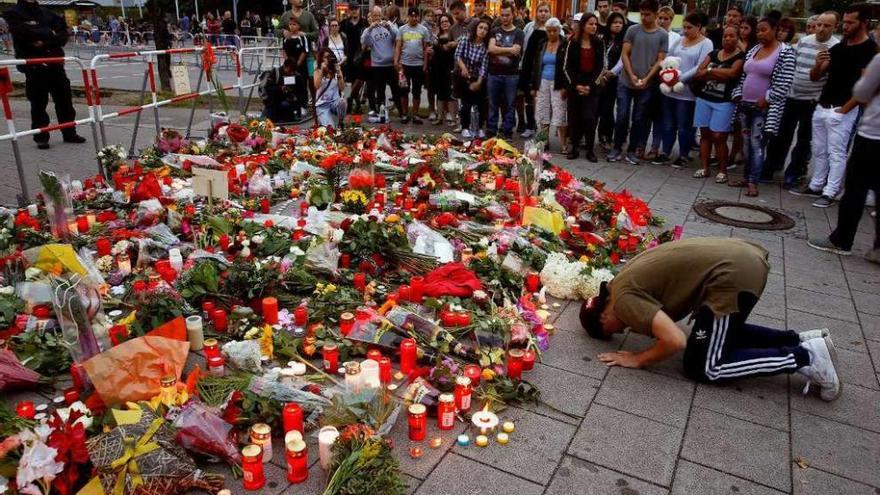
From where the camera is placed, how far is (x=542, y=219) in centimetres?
517

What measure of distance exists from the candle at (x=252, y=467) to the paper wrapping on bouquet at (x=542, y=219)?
330 cm

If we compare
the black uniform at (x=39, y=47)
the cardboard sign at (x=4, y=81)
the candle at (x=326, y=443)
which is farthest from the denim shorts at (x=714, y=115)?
the black uniform at (x=39, y=47)

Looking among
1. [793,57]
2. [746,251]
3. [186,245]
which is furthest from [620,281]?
[793,57]

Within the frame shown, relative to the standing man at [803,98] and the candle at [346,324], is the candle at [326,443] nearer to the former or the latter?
the candle at [346,324]

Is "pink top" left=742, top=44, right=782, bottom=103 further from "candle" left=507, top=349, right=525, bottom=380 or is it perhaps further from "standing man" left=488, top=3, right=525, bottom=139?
"candle" left=507, top=349, right=525, bottom=380

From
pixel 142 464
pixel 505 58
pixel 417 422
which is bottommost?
pixel 417 422

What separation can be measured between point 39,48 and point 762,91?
8.63m

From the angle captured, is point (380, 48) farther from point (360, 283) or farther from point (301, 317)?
point (301, 317)

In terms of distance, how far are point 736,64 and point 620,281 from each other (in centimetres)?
501

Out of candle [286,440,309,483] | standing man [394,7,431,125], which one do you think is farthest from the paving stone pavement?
standing man [394,7,431,125]

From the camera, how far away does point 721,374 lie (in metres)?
3.21

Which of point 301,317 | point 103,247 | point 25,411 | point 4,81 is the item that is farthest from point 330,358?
point 4,81

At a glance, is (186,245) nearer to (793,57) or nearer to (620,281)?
(620,281)

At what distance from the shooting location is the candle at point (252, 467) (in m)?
2.36
